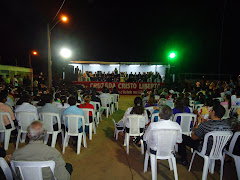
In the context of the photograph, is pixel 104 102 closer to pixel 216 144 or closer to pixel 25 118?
pixel 25 118

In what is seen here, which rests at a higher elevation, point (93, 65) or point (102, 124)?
point (93, 65)

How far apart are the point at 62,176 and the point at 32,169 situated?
35 centimetres

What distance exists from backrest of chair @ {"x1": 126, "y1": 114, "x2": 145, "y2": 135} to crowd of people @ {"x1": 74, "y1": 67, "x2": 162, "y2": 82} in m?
13.5

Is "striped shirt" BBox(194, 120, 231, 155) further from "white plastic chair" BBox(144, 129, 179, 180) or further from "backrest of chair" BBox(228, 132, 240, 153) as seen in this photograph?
"white plastic chair" BBox(144, 129, 179, 180)

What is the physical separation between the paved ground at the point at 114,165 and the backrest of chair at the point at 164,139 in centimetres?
65

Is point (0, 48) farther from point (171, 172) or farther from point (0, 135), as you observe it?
point (171, 172)

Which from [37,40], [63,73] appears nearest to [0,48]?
[37,40]

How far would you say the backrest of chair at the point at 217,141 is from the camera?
282 cm

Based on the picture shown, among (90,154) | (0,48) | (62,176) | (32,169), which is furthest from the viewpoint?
(0,48)

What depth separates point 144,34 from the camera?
87.5 ft

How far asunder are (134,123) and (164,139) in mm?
1225

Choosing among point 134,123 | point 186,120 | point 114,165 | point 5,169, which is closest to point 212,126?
point 186,120

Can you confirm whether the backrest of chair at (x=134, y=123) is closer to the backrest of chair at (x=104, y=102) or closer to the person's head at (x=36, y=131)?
the person's head at (x=36, y=131)

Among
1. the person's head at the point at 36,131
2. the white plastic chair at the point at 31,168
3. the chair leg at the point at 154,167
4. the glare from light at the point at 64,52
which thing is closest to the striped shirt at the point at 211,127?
the chair leg at the point at 154,167
